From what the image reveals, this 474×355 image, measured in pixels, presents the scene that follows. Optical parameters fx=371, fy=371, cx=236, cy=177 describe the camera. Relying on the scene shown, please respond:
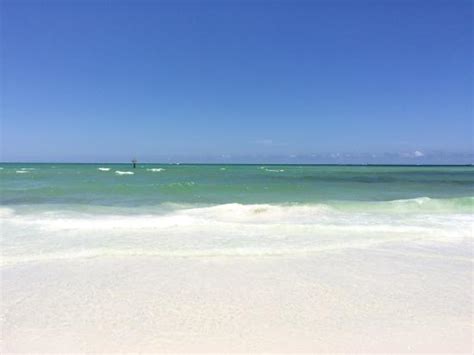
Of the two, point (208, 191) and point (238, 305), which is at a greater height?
point (238, 305)

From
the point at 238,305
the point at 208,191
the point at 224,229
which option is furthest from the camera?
the point at 208,191

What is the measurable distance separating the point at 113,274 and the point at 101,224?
448 centimetres

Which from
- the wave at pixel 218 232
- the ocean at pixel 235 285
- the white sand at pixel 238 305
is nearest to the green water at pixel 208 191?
the wave at pixel 218 232

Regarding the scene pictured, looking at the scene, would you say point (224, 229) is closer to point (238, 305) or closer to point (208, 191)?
point (238, 305)

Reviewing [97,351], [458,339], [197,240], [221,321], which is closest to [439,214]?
[197,240]

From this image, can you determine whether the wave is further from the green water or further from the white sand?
the green water

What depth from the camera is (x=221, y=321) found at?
3.98m

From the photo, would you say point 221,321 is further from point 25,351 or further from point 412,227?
point 412,227

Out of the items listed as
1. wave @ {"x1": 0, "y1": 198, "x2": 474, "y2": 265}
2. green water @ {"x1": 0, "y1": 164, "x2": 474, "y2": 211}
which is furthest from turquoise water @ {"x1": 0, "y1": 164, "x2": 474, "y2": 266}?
green water @ {"x1": 0, "y1": 164, "x2": 474, "y2": 211}

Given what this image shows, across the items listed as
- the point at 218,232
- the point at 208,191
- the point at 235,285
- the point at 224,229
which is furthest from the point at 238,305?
the point at 208,191

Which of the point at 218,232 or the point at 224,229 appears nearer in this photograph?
the point at 218,232

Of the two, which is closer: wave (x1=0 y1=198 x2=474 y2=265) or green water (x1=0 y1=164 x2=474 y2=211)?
wave (x1=0 y1=198 x2=474 y2=265)

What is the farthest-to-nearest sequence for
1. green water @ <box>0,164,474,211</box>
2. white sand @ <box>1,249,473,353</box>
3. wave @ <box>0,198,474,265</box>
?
green water @ <box>0,164,474,211</box>, wave @ <box>0,198,474,265</box>, white sand @ <box>1,249,473,353</box>

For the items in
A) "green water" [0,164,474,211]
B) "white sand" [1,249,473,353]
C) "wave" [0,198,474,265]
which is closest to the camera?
"white sand" [1,249,473,353]
